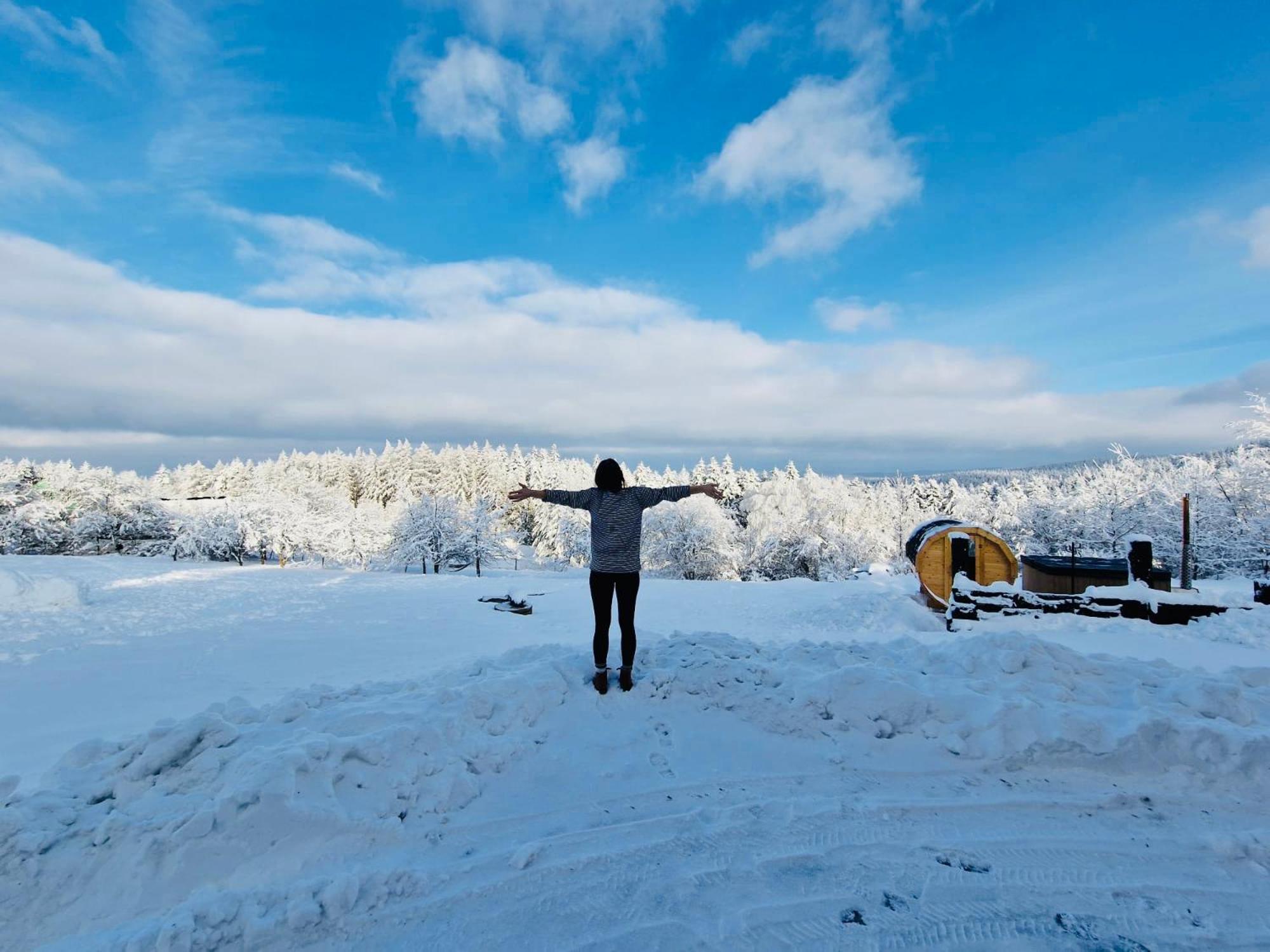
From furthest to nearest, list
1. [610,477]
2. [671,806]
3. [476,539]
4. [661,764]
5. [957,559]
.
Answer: [476,539] < [957,559] < [610,477] < [661,764] < [671,806]

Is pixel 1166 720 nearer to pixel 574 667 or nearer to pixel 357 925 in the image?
pixel 574 667

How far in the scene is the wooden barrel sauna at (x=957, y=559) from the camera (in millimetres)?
13930

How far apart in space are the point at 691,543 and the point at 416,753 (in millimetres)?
35391

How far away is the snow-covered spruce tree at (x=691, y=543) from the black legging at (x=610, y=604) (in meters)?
33.4

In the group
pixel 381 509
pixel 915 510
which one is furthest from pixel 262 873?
pixel 381 509

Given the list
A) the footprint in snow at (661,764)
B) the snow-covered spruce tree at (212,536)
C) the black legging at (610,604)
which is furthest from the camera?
the snow-covered spruce tree at (212,536)

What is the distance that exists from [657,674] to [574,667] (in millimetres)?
820

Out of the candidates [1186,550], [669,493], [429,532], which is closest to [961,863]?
[669,493]

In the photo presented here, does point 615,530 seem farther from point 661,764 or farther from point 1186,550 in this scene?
point 1186,550

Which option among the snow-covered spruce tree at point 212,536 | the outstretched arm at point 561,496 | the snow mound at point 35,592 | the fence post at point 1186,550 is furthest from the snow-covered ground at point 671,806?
the snow-covered spruce tree at point 212,536

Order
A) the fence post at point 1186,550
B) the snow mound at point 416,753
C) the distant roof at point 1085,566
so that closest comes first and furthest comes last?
the snow mound at point 416,753
the distant roof at point 1085,566
the fence post at point 1186,550

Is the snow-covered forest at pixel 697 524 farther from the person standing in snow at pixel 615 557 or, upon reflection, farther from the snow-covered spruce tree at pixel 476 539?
the person standing in snow at pixel 615 557

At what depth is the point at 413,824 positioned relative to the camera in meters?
3.24

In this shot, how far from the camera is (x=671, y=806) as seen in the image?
3.43 metres
